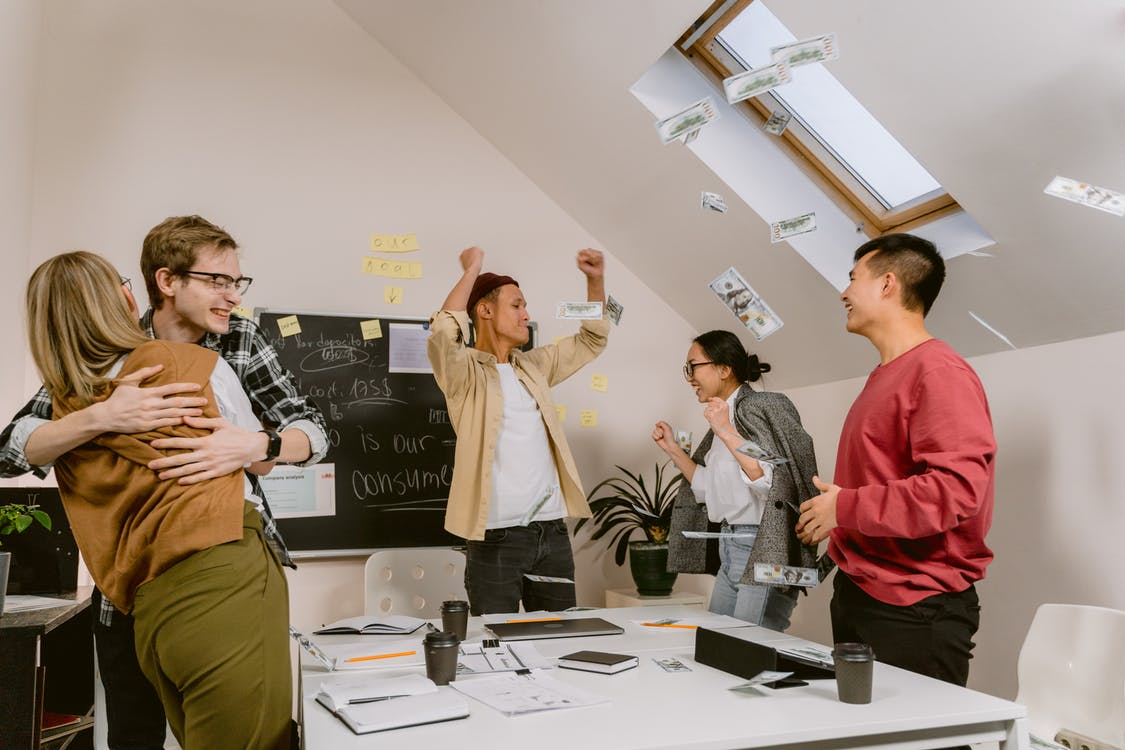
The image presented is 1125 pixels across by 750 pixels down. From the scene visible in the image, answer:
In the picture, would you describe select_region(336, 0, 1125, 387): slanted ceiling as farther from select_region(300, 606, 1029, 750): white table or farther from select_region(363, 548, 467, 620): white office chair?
select_region(363, 548, 467, 620): white office chair

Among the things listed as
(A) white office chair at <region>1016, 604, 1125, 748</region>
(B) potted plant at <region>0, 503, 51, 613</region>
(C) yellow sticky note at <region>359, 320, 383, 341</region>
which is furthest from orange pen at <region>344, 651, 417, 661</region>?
(C) yellow sticky note at <region>359, 320, 383, 341</region>

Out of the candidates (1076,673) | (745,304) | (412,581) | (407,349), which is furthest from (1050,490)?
(407,349)

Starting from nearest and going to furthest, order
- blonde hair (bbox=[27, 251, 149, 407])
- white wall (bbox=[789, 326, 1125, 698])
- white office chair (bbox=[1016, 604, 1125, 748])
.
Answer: blonde hair (bbox=[27, 251, 149, 407]) → white office chair (bbox=[1016, 604, 1125, 748]) → white wall (bbox=[789, 326, 1125, 698])

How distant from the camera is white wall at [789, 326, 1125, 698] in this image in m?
2.21

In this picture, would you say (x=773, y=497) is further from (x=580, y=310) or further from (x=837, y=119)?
(x=837, y=119)

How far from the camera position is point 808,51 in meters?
2.02

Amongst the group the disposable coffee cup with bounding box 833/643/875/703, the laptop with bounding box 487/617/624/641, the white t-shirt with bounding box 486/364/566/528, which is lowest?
the laptop with bounding box 487/617/624/641

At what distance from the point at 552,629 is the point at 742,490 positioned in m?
0.99

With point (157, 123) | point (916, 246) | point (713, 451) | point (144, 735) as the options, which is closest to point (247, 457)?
point (144, 735)

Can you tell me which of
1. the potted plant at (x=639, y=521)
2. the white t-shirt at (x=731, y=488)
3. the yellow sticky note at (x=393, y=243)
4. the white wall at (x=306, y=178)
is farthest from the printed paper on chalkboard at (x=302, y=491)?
the white t-shirt at (x=731, y=488)

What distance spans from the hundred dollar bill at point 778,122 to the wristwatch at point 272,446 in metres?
1.75

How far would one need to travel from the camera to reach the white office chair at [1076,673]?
1665 millimetres

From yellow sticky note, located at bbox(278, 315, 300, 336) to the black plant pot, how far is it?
5.44ft

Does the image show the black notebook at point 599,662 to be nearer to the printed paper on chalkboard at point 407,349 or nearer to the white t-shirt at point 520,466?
the white t-shirt at point 520,466
